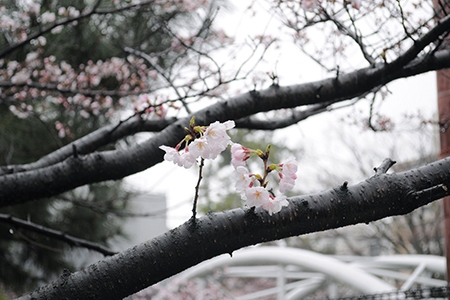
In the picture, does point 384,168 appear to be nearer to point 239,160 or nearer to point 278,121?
point 239,160

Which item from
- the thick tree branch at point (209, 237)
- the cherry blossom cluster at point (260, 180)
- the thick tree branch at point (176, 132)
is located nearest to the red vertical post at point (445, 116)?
the thick tree branch at point (176, 132)

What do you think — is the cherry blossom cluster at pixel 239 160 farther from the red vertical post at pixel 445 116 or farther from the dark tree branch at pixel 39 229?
the red vertical post at pixel 445 116

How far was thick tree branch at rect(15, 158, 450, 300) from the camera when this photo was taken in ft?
5.00

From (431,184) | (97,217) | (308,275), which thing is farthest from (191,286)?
(431,184)

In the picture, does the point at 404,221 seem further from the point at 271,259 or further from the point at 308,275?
the point at 271,259

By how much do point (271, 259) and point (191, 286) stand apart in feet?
8.16

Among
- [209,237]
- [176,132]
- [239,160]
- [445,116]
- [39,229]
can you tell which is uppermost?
[445,116]

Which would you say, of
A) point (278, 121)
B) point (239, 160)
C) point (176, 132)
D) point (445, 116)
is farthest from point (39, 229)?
point (445, 116)

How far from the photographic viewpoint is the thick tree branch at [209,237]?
1525 millimetres

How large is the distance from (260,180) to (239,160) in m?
0.07

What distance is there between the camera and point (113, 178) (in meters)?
2.49

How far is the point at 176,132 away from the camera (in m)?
2.48

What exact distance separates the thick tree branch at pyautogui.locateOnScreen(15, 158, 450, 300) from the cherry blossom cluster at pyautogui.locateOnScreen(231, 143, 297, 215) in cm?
26

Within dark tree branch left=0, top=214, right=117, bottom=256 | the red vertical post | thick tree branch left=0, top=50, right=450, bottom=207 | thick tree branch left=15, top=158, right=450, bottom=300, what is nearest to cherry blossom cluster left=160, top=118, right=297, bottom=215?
thick tree branch left=15, top=158, right=450, bottom=300
